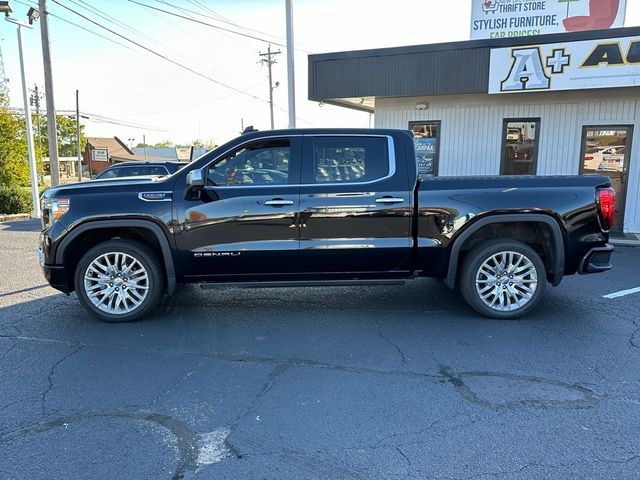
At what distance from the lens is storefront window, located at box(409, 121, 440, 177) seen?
1166 cm

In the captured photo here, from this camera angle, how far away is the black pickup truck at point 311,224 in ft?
16.4

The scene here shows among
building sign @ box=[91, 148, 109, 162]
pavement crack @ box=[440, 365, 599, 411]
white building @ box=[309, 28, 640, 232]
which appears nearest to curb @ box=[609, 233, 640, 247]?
white building @ box=[309, 28, 640, 232]

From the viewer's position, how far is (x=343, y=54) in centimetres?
1076

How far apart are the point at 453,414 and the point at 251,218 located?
106 inches

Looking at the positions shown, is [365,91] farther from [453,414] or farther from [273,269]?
[453,414]

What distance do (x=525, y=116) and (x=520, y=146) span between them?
26.0 inches

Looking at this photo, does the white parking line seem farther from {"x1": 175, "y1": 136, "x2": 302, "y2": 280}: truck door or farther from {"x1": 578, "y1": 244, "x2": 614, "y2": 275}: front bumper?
{"x1": 175, "y1": 136, "x2": 302, "y2": 280}: truck door

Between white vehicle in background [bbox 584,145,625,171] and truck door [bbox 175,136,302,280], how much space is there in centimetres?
818

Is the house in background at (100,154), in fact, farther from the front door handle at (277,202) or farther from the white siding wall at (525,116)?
the front door handle at (277,202)

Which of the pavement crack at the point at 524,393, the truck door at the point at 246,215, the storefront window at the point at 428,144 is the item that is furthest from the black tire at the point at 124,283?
the storefront window at the point at 428,144

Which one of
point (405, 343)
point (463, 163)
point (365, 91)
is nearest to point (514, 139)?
point (463, 163)

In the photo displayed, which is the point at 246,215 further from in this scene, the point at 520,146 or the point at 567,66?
the point at 520,146

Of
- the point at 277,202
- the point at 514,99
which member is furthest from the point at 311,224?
the point at 514,99

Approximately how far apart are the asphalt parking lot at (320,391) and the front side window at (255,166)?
58.1 inches
